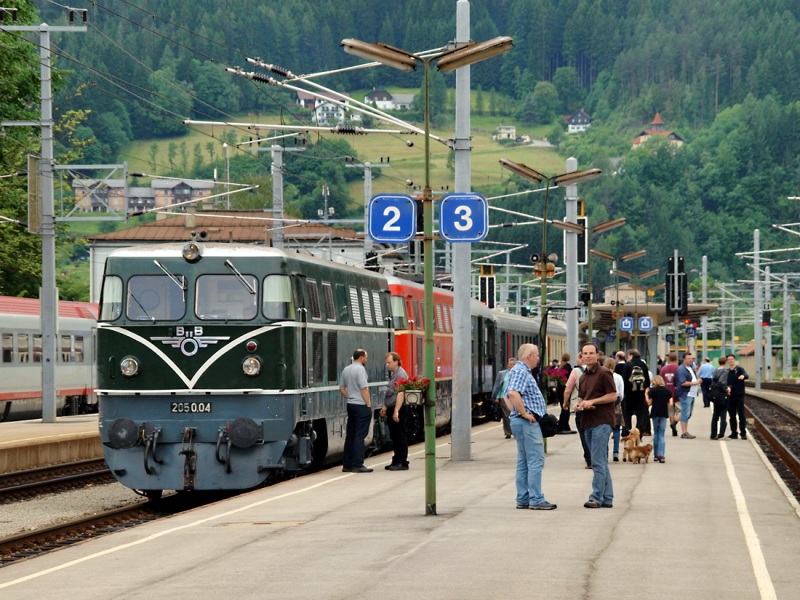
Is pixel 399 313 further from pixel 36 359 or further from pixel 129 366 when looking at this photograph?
pixel 36 359

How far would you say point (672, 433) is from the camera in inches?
1339

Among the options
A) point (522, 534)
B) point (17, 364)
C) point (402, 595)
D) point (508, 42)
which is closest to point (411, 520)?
point (522, 534)

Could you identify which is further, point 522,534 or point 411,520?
point 411,520

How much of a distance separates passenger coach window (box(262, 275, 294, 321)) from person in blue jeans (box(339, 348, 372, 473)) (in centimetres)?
211

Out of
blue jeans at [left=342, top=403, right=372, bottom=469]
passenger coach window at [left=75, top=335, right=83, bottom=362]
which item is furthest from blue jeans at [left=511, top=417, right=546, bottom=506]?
passenger coach window at [left=75, top=335, right=83, bottom=362]

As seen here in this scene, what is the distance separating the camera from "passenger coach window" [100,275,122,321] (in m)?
20.6

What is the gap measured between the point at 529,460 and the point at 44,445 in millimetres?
13964

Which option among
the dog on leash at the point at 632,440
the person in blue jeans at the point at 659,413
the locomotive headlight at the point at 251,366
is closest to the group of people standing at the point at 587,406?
the person in blue jeans at the point at 659,413

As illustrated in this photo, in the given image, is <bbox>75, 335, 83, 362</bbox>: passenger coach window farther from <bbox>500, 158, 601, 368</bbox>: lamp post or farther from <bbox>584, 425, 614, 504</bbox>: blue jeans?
<bbox>584, 425, 614, 504</bbox>: blue jeans

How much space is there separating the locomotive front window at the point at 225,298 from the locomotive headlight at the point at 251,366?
612mm

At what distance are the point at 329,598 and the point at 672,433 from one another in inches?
944

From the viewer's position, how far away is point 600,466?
56.2ft

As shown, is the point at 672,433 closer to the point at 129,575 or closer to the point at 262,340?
the point at 262,340

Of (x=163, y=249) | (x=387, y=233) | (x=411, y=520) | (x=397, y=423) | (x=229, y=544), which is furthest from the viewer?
(x=397, y=423)
